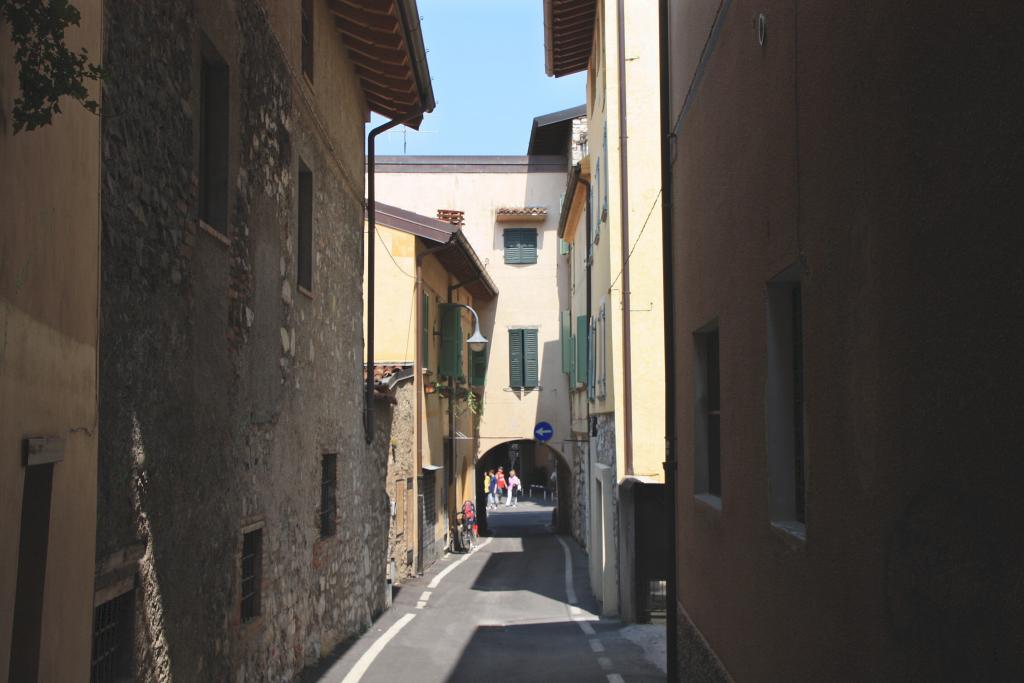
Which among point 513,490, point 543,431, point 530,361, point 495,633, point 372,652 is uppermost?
point 530,361

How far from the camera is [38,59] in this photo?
3.73 metres

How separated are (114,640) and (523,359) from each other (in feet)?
84.0

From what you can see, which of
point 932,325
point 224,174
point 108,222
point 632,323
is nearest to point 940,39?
point 932,325

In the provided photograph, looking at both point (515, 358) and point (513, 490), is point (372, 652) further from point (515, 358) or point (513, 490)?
point (513, 490)

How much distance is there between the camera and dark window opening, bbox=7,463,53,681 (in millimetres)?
4129

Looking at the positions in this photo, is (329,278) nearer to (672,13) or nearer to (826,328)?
(672,13)

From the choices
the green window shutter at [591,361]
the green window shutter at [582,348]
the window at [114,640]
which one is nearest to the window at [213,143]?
the window at [114,640]

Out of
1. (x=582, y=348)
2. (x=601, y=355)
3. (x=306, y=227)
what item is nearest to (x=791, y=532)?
(x=306, y=227)

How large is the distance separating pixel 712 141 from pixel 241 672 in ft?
16.5

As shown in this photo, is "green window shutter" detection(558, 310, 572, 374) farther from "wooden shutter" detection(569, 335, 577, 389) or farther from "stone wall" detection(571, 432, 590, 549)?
"stone wall" detection(571, 432, 590, 549)

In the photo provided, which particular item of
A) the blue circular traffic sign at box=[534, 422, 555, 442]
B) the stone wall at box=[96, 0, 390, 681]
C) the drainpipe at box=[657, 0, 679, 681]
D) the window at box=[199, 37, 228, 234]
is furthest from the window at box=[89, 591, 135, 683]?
the blue circular traffic sign at box=[534, 422, 555, 442]

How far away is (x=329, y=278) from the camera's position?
40.0ft

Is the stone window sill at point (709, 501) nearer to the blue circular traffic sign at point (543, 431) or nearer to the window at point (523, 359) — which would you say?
the blue circular traffic sign at point (543, 431)

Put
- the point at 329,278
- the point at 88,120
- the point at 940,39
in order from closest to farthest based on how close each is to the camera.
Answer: the point at 940,39, the point at 88,120, the point at 329,278
